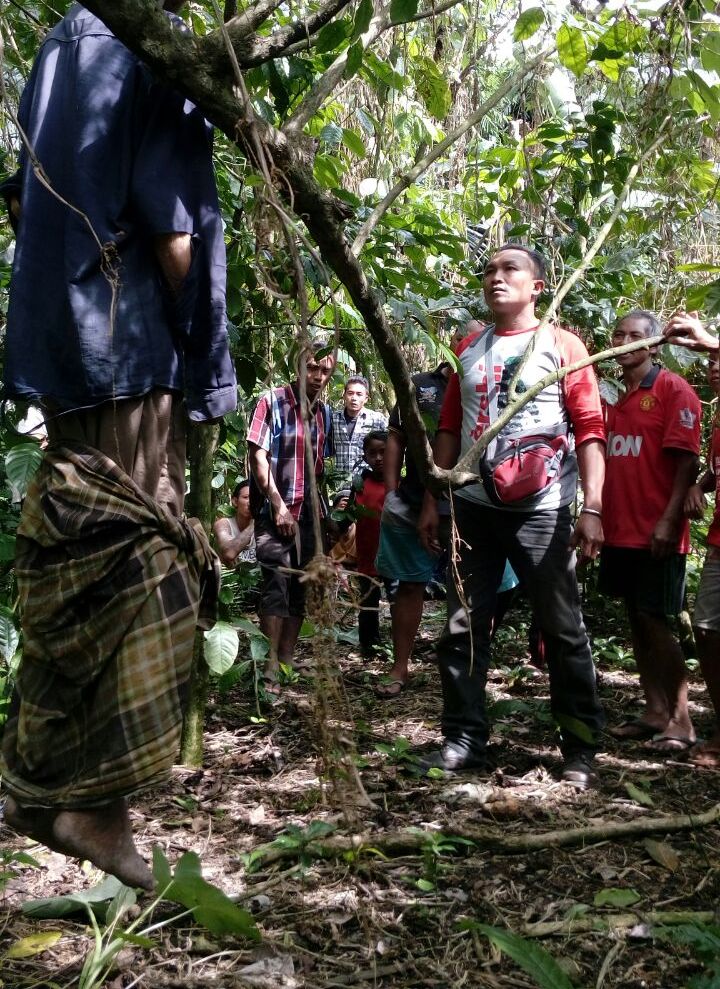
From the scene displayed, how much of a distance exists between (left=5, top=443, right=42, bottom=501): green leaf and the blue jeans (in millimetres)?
1505

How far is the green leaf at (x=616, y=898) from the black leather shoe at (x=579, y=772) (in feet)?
2.96

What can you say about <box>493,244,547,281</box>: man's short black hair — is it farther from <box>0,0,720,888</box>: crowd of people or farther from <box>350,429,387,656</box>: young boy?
<box>350,429,387,656</box>: young boy

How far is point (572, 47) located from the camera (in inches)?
136

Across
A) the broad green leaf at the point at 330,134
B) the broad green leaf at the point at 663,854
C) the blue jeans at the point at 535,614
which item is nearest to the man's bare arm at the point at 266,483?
the blue jeans at the point at 535,614

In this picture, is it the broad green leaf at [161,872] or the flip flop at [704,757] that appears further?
the flip flop at [704,757]

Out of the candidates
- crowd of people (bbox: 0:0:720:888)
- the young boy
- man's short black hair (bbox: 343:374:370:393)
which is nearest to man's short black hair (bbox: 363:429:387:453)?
the young boy

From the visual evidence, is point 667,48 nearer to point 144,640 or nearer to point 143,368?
point 143,368

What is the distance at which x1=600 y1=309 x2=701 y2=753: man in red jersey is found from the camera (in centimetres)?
413

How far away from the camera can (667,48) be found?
304cm

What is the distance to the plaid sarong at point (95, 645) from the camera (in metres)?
1.95

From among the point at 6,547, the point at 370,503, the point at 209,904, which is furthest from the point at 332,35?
the point at 370,503

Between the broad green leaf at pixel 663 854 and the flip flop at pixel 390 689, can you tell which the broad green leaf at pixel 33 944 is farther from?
the flip flop at pixel 390 689

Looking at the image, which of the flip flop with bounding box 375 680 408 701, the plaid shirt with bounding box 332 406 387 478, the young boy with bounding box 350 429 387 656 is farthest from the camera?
the plaid shirt with bounding box 332 406 387 478

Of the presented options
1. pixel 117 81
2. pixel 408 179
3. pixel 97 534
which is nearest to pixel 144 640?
pixel 97 534
